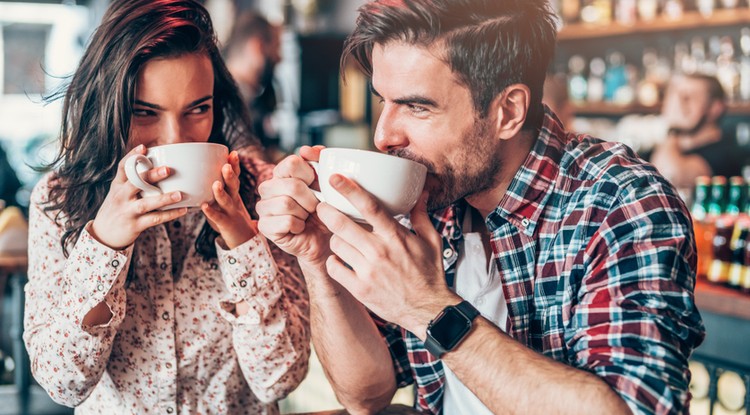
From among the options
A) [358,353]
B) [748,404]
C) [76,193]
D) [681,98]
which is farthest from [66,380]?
[681,98]

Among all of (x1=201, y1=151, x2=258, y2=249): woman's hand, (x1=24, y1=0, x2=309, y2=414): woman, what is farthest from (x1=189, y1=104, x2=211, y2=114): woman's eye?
(x1=201, y1=151, x2=258, y2=249): woman's hand

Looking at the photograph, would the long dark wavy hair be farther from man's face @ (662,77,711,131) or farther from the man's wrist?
man's face @ (662,77,711,131)

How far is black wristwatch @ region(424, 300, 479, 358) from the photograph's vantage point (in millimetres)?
1066

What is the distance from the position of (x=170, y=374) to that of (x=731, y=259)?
1894 millimetres

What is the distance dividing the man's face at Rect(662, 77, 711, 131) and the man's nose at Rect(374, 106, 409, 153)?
333 centimetres

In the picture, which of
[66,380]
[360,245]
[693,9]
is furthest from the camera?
[693,9]

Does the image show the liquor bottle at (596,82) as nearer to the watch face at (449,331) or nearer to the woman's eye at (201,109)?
the woman's eye at (201,109)

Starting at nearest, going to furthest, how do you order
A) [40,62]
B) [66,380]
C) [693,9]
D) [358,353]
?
[66,380]
[358,353]
[40,62]
[693,9]

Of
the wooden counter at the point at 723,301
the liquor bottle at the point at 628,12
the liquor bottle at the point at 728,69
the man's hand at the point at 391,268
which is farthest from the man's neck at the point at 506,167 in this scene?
the liquor bottle at the point at 628,12

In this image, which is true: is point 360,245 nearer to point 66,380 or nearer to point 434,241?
point 434,241

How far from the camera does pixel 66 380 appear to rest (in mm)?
1248

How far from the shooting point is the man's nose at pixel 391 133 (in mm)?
1275

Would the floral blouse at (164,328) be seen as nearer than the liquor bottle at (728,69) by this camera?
Yes

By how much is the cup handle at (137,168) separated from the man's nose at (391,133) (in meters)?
0.37
